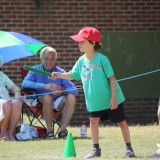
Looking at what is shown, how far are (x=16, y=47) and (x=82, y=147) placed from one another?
2.78 metres

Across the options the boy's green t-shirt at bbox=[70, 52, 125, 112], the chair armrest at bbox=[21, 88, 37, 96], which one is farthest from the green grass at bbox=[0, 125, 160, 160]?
the chair armrest at bbox=[21, 88, 37, 96]

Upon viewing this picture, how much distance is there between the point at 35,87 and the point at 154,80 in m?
4.58

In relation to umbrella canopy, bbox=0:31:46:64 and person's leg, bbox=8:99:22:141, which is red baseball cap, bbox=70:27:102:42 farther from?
umbrella canopy, bbox=0:31:46:64

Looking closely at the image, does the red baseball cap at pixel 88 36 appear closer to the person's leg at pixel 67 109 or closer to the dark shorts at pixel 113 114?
the dark shorts at pixel 113 114

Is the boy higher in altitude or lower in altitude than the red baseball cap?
lower

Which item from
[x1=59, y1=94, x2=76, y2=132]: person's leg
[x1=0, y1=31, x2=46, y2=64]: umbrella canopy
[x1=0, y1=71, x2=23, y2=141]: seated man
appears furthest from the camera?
[x1=0, y1=31, x2=46, y2=64]: umbrella canopy

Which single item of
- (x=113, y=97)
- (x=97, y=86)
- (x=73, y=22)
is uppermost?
(x=73, y=22)

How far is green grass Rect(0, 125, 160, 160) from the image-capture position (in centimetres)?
835

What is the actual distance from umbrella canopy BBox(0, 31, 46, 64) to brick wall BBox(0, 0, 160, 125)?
2806 mm

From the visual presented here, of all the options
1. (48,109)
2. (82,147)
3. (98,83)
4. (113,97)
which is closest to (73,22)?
(48,109)

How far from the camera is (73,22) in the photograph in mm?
14664

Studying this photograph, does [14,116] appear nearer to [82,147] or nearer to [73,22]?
[82,147]

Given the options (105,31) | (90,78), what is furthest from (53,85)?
(105,31)

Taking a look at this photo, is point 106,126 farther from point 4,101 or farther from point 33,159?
point 33,159
